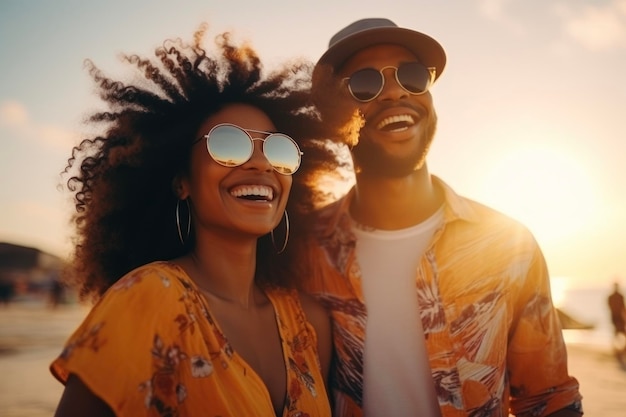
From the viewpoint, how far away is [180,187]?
112 inches

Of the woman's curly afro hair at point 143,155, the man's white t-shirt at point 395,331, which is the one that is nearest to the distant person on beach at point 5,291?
the woman's curly afro hair at point 143,155

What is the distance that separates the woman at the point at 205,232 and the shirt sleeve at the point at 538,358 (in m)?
1.12

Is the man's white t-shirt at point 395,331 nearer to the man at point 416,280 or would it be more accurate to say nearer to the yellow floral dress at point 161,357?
the man at point 416,280

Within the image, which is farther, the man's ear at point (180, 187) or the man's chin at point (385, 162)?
the man's chin at point (385, 162)

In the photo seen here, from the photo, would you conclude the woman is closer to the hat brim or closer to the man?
the man

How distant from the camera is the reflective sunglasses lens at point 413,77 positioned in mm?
3520

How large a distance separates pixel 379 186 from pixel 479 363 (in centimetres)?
125

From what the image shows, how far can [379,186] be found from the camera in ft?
11.7

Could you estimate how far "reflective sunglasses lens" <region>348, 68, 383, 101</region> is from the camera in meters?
3.50

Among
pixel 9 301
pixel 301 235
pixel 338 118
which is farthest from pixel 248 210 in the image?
pixel 9 301

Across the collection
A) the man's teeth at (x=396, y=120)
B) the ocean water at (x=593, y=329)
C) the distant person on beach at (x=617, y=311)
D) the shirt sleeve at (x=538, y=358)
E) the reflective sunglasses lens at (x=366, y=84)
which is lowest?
the ocean water at (x=593, y=329)

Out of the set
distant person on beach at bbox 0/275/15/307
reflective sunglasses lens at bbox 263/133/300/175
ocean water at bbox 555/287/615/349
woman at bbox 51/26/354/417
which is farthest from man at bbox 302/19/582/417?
distant person on beach at bbox 0/275/15/307

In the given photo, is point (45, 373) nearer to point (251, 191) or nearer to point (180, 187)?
point (180, 187)

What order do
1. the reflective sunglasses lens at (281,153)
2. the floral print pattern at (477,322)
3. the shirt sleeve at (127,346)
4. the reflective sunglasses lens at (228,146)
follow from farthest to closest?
the floral print pattern at (477,322) < the reflective sunglasses lens at (281,153) < the reflective sunglasses lens at (228,146) < the shirt sleeve at (127,346)
